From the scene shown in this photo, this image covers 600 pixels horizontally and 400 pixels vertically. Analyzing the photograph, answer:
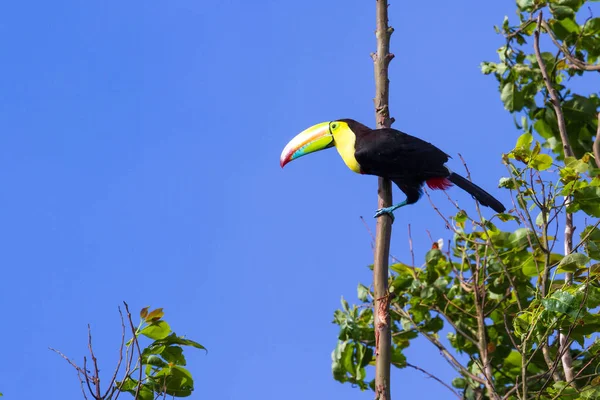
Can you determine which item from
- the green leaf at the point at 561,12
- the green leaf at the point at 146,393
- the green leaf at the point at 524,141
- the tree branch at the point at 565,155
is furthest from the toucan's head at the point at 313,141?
the green leaf at the point at 561,12

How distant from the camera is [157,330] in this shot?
152 inches

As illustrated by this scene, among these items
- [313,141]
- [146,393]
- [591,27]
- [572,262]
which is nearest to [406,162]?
[313,141]

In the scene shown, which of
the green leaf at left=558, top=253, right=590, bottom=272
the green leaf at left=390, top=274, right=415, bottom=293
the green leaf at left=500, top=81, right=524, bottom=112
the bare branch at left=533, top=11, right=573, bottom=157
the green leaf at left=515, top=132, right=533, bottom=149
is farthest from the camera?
the green leaf at left=500, top=81, right=524, bottom=112

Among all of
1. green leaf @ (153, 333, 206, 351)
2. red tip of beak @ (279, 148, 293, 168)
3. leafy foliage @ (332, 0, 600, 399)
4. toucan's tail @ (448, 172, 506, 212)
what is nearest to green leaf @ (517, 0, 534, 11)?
leafy foliage @ (332, 0, 600, 399)

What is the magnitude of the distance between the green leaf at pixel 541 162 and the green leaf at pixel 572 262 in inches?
20.0

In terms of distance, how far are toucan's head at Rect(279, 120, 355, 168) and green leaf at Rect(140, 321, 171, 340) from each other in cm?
145

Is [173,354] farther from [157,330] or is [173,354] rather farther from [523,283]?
[523,283]

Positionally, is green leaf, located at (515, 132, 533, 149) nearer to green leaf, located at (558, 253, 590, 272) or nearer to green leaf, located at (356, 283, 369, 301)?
green leaf, located at (558, 253, 590, 272)

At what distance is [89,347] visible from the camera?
3.61 meters

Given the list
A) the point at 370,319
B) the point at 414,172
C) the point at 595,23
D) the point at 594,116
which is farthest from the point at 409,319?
the point at 595,23

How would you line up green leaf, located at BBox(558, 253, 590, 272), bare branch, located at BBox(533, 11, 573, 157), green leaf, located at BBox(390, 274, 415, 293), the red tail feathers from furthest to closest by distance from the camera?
1. bare branch, located at BBox(533, 11, 573, 157)
2. green leaf, located at BBox(390, 274, 415, 293)
3. the red tail feathers
4. green leaf, located at BBox(558, 253, 590, 272)

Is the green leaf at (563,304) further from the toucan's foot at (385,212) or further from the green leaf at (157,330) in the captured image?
the green leaf at (157,330)

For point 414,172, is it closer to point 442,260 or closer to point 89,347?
point 442,260

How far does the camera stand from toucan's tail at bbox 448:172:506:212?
4.64m
